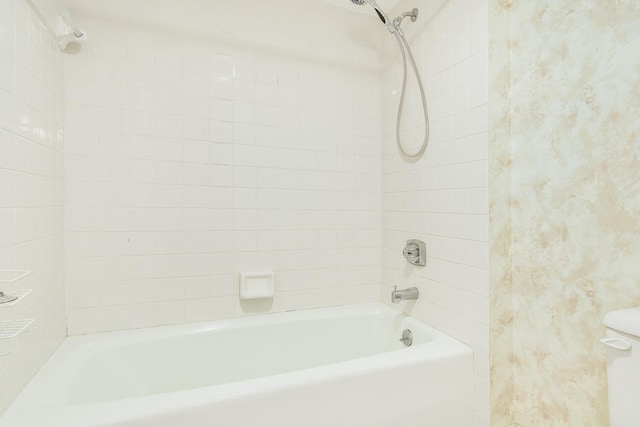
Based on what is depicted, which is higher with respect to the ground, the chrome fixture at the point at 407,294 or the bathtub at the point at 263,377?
the chrome fixture at the point at 407,294

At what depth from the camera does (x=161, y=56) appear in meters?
1.60

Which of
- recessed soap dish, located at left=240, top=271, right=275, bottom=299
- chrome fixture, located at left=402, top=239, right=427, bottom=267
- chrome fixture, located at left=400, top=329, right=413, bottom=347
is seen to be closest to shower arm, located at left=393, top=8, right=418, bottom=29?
chrome fixture, located at left=402, top=239, right=427, bottom=267

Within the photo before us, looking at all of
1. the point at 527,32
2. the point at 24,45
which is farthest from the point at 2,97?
the point at 527,32

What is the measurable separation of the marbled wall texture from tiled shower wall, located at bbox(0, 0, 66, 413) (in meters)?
1.64

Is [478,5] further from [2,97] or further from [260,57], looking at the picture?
[2,97]

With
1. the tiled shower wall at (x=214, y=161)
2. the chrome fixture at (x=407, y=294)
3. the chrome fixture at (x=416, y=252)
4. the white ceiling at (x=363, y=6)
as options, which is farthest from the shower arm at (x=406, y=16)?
the chrome fixture at (x=407, y=294)

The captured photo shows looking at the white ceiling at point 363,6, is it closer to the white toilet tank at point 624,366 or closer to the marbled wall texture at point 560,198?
the marbled wall texture at point 560,198

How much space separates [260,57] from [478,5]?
106cm

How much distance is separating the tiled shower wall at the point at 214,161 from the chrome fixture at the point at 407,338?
370mm

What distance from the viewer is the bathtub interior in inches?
53.1

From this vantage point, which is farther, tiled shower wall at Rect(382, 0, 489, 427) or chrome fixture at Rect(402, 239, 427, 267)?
chrome fixture at Rect(402, 239, 427, 267)

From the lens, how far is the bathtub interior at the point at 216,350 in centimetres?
135

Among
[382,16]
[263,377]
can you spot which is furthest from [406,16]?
[263,377]

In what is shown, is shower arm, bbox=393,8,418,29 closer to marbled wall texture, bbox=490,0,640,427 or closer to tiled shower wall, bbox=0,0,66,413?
marbled wall texture, bbox=490,0,640,427
